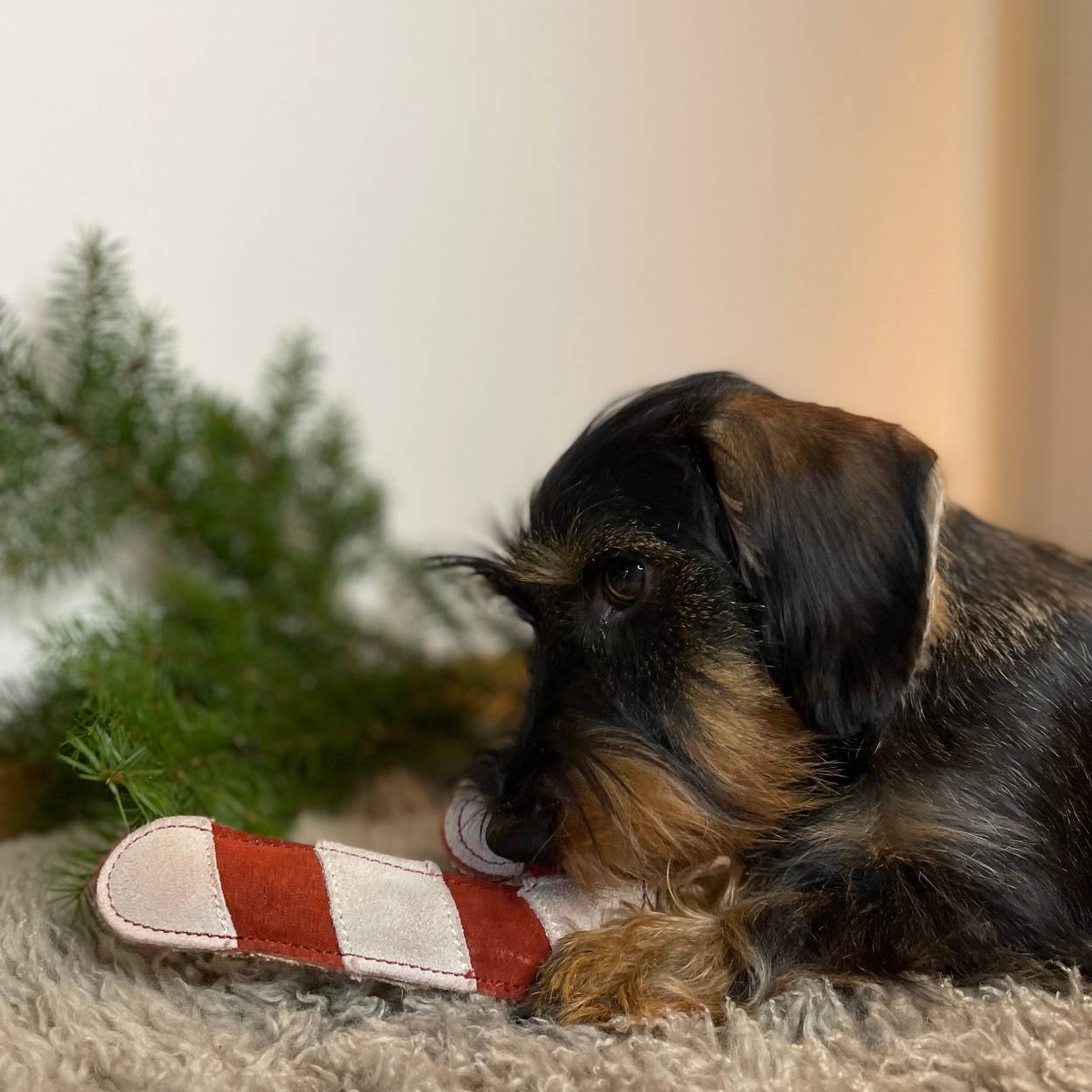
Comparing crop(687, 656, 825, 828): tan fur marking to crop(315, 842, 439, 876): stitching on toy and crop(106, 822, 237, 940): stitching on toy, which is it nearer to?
crop(315, 842, 439, 876): stitching on toy

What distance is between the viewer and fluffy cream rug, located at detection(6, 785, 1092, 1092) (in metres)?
1.18

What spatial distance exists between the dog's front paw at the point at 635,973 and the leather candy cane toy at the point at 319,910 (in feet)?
0.14

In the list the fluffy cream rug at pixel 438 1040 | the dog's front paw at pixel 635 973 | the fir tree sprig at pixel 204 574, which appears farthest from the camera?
the fir tree sprig at pixel 204 574

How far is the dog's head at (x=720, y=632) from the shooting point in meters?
1.36

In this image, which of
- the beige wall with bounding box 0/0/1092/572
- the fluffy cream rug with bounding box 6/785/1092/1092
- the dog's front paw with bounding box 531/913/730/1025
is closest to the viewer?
the fluffy cream rug with bounding box 6/785/1092/1092

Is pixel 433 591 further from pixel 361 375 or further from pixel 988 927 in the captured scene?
pixel 988 927

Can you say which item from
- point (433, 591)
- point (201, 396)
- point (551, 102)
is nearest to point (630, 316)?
point (551, 102)

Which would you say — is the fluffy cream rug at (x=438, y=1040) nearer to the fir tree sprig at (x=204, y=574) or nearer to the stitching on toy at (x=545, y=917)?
the stitching on toy at (x=545, y=917)

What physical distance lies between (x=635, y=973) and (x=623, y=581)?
460 mm

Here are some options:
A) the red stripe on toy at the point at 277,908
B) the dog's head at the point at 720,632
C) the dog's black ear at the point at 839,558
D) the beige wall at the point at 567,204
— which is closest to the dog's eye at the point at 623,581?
the dog's head at the point at 720,632

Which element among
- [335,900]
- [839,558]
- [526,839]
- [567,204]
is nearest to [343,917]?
[335,900]

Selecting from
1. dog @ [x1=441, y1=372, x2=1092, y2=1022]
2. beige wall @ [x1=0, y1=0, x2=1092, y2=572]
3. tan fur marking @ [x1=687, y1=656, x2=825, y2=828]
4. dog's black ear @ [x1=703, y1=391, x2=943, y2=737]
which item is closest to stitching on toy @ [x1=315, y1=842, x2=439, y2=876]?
dog @ [x1=441, y1=372, x2=1092, y2=1022]

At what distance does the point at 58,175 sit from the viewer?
89.1 inches

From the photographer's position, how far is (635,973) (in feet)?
4.40
